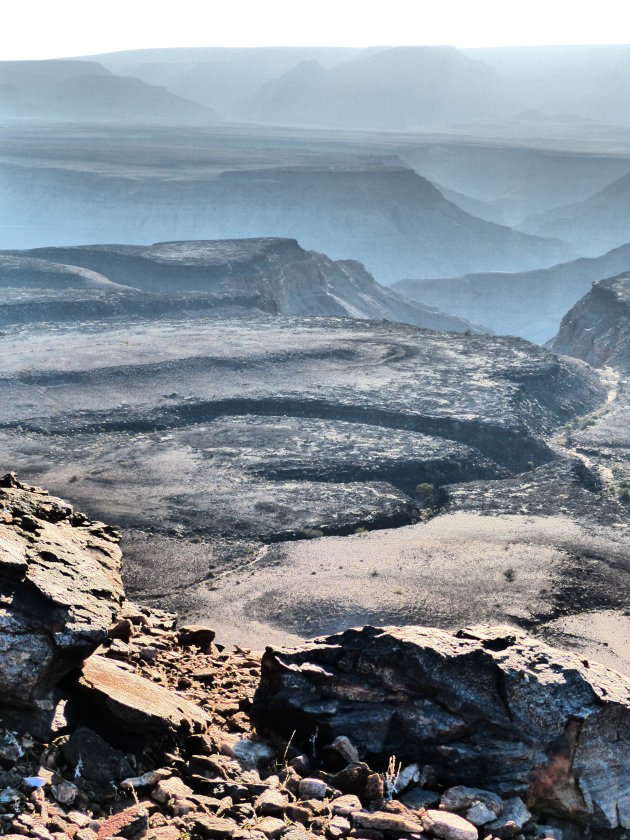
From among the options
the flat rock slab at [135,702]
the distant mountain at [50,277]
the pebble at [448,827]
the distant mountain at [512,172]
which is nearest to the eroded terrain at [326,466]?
the distant mountain at [50,277]

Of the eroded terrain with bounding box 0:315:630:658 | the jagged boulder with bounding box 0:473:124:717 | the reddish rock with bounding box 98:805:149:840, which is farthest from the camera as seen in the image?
the eroded terrain with bounding box 0:315:630:658

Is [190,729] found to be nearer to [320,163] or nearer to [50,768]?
[50,768]

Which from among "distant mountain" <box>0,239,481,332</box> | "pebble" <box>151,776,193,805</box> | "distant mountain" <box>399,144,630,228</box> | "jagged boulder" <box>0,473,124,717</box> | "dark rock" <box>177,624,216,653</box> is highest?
"distant mountain" <box>399,144,630,228</box>

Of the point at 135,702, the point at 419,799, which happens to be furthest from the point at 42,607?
the point at 419,799

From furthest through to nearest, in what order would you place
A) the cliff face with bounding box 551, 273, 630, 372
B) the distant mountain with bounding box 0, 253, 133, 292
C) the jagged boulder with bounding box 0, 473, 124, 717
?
the distant mountain with bounding box 0, 253, 133, 292, the cliff face with bounding box 551, 273, 630, 372, the jagged boulder with bounding box 0, 473, 124, 717

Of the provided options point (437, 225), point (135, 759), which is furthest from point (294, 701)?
point (437, 225)

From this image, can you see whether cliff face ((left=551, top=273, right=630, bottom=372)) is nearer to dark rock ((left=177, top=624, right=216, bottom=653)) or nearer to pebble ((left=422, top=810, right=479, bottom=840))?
dark rock ((left=177, top=624, right=216, bottom=653))

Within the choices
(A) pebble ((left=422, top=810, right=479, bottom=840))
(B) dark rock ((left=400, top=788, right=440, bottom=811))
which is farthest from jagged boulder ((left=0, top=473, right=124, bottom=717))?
(A) pebble ((left=422, top=810, right=479, bottom=840))

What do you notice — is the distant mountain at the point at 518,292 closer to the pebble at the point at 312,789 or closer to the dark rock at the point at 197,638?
the dark rock at the point at 197,638
